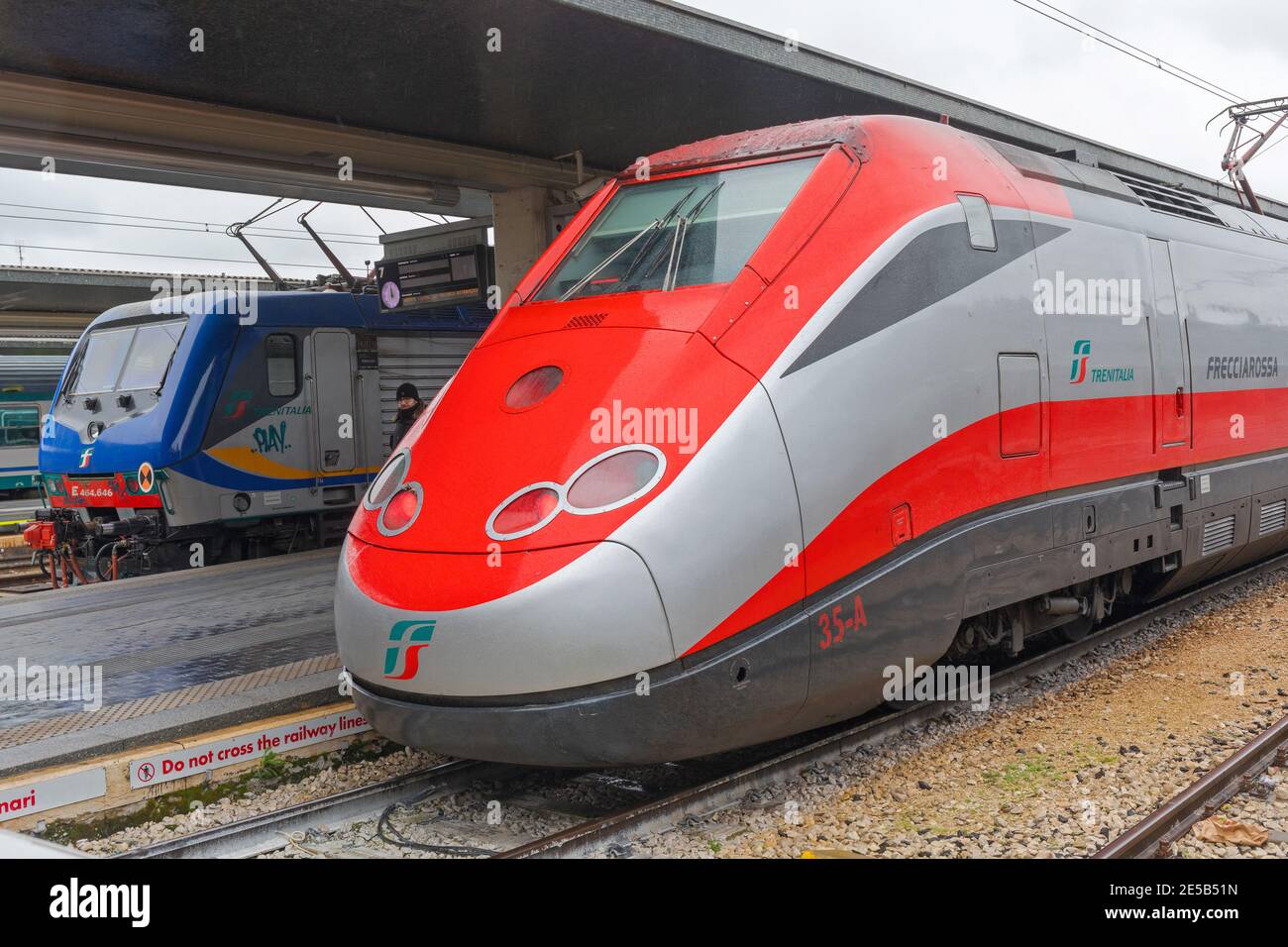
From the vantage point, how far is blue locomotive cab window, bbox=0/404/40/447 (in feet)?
77.5

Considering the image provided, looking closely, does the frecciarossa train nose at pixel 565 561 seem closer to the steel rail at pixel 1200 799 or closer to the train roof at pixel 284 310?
the steel rail at pixel 1200 799

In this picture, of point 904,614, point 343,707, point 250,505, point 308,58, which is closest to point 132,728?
point 343,707

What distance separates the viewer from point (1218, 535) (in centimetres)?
771

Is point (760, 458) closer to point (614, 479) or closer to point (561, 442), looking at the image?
point (614, 479)

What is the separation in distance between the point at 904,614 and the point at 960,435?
2.84ft

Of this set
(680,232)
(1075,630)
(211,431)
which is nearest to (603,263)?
(680,232)

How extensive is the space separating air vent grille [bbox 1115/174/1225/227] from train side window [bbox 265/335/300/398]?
334 inches

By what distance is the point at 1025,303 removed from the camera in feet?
18.5

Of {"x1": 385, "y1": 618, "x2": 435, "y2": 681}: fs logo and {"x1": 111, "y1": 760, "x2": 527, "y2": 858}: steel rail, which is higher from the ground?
{"x1": 385, "y1": 618, "x2": 435, "y2": 681}: fs logo

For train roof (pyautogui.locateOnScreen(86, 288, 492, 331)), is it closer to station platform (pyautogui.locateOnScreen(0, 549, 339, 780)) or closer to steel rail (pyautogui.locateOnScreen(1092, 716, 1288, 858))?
station platform (pyautogui.locateOnScreen(0, 549, 339, 780))

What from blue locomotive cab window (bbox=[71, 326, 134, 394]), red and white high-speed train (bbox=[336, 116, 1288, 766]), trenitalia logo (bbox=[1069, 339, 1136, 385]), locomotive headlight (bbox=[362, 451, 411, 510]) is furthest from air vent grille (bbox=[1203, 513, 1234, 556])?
blue locomotive cab window (bbox=[71, 326, 134, 394])

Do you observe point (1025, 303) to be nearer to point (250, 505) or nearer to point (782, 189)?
point (782, 189)

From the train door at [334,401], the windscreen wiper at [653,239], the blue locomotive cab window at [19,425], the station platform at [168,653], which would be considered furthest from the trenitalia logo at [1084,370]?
the blue locomotive cab window at [19,425]
